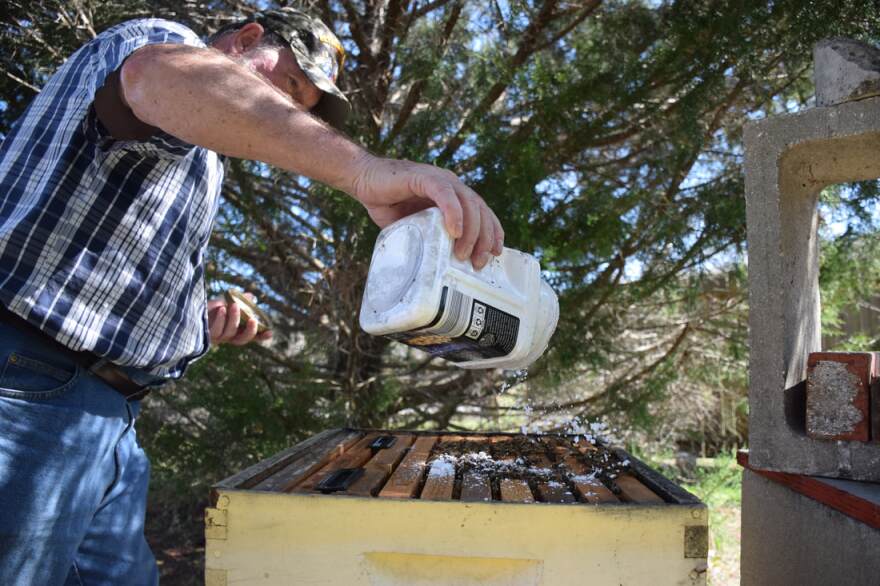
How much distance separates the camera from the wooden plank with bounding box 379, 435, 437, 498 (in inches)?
63.7

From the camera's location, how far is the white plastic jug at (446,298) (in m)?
1.47

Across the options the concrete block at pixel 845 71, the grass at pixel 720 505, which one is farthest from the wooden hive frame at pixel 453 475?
the grass at pixel 720 505

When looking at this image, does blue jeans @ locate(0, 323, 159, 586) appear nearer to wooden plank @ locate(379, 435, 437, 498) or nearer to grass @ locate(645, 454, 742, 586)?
wooden plank @ locate(379, 435, 437, 498)

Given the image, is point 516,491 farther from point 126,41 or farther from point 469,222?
point 126,41

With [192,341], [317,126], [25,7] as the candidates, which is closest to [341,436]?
[192,341]

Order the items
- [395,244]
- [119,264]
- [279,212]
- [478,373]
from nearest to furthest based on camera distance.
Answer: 1. [395,244]
2. [119,264]
3. [279,212]
4. [478,373]

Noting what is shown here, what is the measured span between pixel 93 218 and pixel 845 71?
2.01 meters

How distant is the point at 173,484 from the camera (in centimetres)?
415

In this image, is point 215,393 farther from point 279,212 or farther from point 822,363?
point 822,363

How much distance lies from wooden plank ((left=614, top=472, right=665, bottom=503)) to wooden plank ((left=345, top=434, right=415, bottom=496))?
62cm

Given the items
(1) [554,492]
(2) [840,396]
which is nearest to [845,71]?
(2) [840,396]

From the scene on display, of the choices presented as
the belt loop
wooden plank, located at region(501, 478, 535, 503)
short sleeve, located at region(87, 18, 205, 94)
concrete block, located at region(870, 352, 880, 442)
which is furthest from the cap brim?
concrete block, located at region(870, 352, 880, 442)

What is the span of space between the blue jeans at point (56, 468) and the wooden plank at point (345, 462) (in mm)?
559

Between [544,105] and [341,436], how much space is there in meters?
1.98
